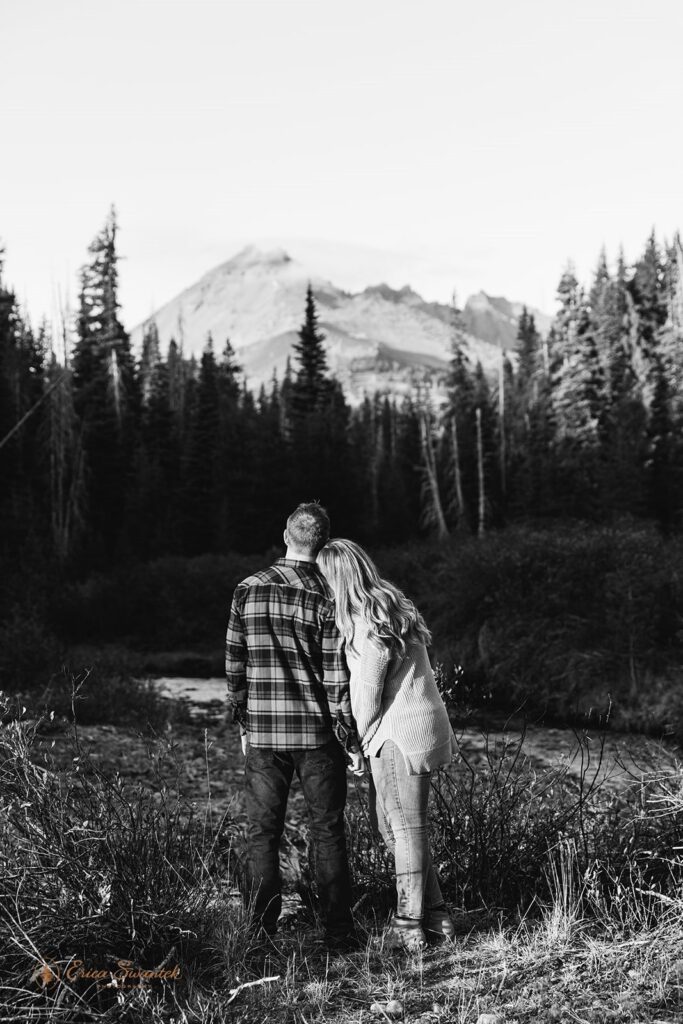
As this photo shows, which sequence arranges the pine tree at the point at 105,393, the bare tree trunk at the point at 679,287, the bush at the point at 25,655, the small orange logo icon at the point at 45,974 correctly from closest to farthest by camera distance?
1. the small orange logo icon at the point at 45,974
2. the bush at the point at 25,655
3. the pine tree at the point at 105,393
4. the bare tree trunk at the point at 679,287

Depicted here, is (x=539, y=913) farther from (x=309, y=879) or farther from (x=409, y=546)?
(x=409, y=546)

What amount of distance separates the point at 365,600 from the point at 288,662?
484mm

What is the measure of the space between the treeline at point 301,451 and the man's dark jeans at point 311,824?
80.0 ft

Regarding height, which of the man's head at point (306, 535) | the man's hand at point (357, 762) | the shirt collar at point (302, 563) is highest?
the man's head at point (306, 535)

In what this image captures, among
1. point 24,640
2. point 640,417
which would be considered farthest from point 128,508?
point 24,640

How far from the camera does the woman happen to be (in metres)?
3.81

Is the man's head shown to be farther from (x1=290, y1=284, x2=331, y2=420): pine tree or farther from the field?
(x1=290, y1=284, x2=331, y2=420): pine tree

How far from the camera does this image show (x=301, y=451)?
1519 inches

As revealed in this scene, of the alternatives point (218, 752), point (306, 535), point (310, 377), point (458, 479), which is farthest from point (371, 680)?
point (458, 479)

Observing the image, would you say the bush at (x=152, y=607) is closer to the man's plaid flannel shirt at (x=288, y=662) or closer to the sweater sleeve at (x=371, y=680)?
the man's plaid flannel shirt at (x=288, y=662)

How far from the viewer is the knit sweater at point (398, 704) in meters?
3.81

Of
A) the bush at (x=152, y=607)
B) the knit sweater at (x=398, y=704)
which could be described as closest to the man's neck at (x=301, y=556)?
the knit sweater at (x=398, y=704)

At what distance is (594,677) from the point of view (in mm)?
15305
